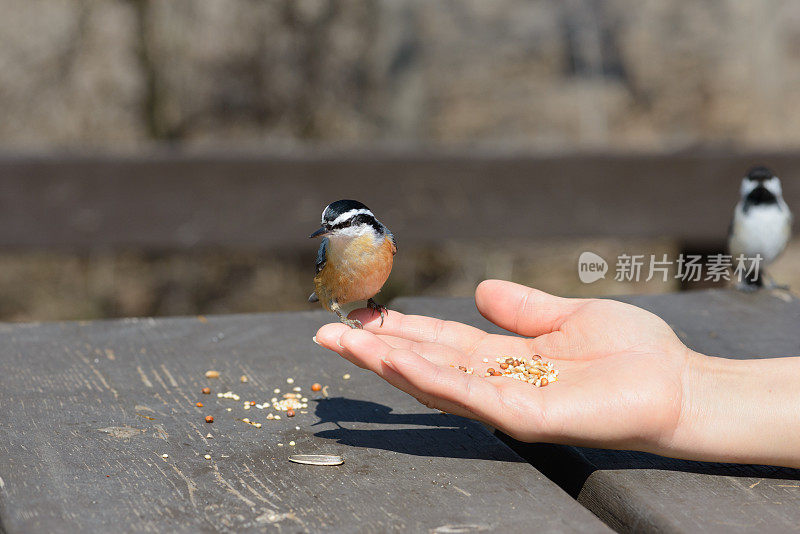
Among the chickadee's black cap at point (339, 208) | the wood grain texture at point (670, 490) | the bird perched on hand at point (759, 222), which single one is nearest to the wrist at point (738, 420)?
the wood grain texture at point (670, 490)

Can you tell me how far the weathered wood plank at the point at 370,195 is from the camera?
4.48m

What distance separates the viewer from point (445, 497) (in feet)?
5.96

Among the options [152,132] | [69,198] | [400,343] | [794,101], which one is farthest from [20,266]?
[794,101]

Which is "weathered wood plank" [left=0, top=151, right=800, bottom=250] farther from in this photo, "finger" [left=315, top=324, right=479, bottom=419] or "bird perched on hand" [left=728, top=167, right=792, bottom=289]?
"finger" [left=315, top=324, right=479, bottom=419]

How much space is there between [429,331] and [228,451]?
2.11 feet

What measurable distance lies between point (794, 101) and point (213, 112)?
6.38 meters

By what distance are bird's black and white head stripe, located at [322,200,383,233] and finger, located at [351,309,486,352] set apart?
29 cm

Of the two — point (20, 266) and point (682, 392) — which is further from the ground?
point (682, 392)

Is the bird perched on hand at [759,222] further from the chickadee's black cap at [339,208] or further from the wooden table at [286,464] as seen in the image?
the chickadee's black cap at [339,208]

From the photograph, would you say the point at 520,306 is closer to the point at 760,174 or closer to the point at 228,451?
the point at 228,451

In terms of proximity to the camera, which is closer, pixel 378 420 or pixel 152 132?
pixel 378 420

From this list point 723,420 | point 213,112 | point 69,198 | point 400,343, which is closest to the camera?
point 723,420

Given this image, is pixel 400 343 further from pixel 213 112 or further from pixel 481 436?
pixel 213 112

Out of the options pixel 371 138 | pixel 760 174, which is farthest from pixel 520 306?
pixel 371 138
